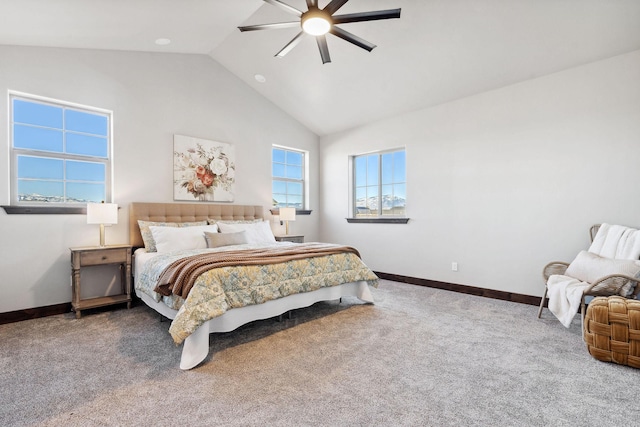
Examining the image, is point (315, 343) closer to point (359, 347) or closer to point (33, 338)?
point (359, 347)

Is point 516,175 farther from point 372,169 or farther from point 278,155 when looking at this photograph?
point 278,155

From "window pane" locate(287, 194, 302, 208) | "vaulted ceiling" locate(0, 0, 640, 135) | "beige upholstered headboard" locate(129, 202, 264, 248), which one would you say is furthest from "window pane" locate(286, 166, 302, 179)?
"vaulted ceiling" locate(0, 0, 640, 135)

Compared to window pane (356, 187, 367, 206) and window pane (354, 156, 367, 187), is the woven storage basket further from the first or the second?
window pane (354, 156, 367, 187)

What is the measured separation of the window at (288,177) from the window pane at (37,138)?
2.90 m

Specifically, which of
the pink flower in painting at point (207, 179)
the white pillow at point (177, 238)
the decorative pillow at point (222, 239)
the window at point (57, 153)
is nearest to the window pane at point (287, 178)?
the pink flower in painting at point (207, 179)

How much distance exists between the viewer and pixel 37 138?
340cm

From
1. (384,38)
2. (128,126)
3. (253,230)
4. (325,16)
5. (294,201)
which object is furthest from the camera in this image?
(294,201)

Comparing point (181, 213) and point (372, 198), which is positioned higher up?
point (372, 198)

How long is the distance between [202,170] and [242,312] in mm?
2594

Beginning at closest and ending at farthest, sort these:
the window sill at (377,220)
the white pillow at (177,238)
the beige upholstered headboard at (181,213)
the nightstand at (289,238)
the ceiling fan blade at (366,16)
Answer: the ceiling fan blade at (366,16) < the white pillow at (177,238) < the beige upholstered headboard at (181,213) < the window sill at (377,220) < the nightstand at (289,238)

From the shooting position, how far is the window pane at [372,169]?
542 centimetres

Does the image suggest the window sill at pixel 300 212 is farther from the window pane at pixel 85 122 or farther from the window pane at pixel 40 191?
the window pane at pixel 40 191

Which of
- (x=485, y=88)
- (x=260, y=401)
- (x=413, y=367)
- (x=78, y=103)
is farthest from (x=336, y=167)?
(x=260, y=401)

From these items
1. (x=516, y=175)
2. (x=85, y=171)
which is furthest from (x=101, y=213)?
(x=516, y=175)
